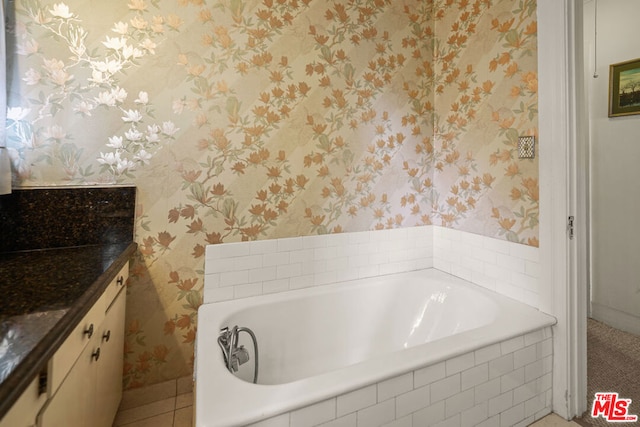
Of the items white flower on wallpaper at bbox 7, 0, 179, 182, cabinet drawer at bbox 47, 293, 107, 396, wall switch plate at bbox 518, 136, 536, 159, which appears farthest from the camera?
wall switch plate at bbox 518, 136, 536, 159

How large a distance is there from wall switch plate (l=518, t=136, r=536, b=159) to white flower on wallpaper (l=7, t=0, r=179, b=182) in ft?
5.96

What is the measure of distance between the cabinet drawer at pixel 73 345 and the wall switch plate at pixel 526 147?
2.02 m

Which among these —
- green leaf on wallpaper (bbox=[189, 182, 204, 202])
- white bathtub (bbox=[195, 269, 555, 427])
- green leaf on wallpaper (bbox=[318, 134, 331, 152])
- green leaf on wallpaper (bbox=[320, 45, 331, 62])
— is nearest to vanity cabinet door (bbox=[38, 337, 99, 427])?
white bathtub (bbox=[195, 269, 555, 427])

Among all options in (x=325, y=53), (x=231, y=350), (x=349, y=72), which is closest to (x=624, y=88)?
(x=349, y=72)

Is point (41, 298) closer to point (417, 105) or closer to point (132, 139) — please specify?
point (132, 139)

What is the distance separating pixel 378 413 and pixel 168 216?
4.28 feet

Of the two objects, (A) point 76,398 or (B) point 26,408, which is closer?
(B) point 26,408

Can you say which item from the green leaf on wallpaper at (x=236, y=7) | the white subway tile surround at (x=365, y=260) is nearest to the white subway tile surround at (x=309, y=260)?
the white subway tile surround at (x=365, y=260)

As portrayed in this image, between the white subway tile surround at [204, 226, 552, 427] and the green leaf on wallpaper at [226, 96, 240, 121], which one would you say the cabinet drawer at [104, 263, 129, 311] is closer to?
the white subway tile surround at [204, 226, 552, 427]

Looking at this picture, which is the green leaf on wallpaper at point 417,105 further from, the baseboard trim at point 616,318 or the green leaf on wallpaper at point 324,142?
the baseboard trim at point 616,318

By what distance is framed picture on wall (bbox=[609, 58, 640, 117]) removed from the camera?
2.29 metres

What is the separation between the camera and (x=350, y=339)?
73.2 inches

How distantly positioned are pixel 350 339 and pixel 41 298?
146 cm

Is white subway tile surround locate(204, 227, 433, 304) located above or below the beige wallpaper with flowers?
below
